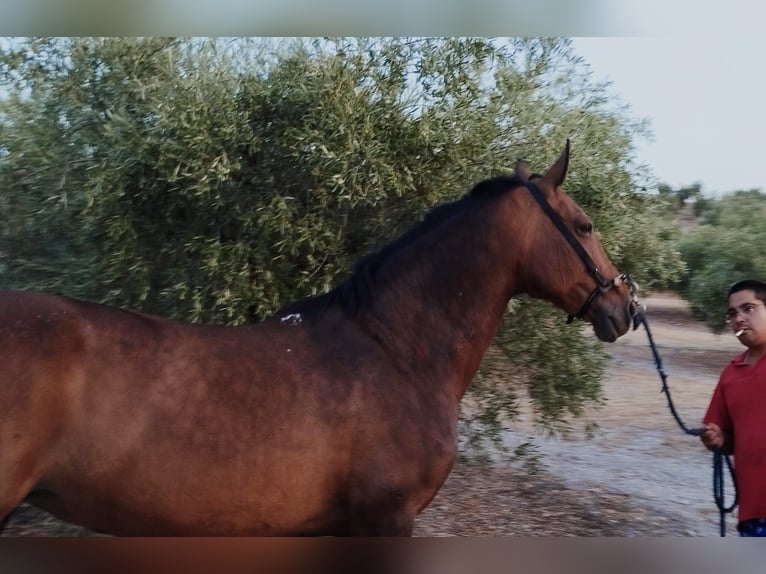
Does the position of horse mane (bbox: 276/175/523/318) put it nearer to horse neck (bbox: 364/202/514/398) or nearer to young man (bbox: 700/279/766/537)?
horse neck (bbox: 364/202/514/398)

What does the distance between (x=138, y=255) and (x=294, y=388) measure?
1403mm

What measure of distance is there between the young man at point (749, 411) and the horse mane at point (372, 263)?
0.98 m

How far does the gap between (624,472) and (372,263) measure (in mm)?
1903

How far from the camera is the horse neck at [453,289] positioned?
2645mm

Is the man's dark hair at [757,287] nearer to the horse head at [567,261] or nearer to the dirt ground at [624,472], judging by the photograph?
the horse head at [567,261]

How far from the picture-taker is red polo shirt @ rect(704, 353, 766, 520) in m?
2.59

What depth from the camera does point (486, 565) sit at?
3.04 metres

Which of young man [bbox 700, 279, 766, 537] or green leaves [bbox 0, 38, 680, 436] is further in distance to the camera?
green leaves [bbox 0, 38, 680, 436]

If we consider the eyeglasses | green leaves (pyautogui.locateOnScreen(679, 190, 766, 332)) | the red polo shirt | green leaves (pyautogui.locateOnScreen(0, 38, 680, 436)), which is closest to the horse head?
the eyeglasses

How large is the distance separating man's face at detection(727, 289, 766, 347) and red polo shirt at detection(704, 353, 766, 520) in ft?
0.28

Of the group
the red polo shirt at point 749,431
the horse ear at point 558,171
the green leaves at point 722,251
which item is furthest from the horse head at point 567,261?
the green leaves at point 722,251

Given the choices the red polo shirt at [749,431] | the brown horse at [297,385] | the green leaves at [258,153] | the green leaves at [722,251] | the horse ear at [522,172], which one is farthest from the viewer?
the green leaves at [722,251]

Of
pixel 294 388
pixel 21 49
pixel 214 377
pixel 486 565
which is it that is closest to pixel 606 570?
pixel 486 565

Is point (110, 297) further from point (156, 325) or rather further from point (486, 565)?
point (486, 565)
